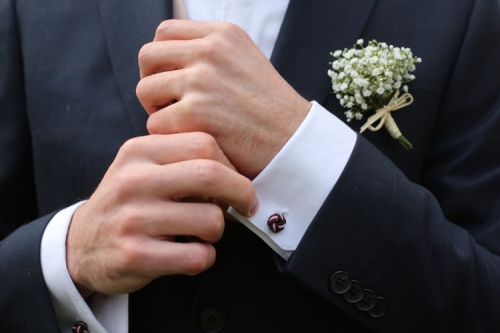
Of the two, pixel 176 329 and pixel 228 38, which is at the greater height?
pixel 228 38

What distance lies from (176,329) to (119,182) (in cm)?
45

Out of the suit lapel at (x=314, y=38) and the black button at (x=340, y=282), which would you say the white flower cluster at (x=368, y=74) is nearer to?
the suit lapel at (x=314, y=38)

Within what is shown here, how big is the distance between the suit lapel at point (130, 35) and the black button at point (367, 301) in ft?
2.15

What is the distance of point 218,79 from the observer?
1.08m

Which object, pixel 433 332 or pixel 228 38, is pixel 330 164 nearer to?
pixel 228 38

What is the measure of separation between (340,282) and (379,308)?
0.37ft

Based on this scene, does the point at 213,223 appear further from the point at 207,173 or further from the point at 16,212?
the point at 16,212

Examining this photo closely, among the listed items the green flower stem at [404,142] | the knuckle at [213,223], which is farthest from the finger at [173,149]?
the green flower stem at [404,142]

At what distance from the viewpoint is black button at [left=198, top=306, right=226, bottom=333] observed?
122cm

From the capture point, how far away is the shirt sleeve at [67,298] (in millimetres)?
1166

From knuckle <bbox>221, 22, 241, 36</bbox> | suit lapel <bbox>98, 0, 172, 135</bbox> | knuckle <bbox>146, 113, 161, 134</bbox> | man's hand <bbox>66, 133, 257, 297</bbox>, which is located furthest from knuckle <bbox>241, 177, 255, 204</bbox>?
suit lapel <bbox>98, 0, 172, 135</bbox>

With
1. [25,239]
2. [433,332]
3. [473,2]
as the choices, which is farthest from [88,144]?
[473,2]

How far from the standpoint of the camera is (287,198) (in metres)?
1.11

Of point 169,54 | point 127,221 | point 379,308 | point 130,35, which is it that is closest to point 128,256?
point 127,221
